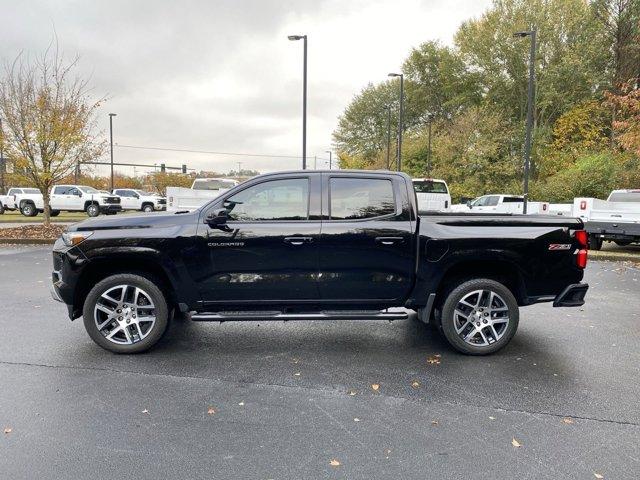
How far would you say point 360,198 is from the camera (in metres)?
4.75

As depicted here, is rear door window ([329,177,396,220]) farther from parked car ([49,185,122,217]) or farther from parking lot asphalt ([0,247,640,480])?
parked car ([49,185,122,217])

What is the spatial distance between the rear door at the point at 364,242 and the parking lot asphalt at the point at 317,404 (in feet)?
2.33

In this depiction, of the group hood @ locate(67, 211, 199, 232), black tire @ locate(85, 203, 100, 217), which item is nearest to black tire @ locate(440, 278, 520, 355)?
hood @ locate(67, 211, 199, 232)

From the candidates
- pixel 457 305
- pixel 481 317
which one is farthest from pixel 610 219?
pixel 457 305

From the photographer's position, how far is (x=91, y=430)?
10.4ft

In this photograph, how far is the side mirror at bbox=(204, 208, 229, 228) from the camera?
4500mm

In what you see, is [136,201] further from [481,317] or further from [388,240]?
[481,317]

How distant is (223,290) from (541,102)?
36260mm

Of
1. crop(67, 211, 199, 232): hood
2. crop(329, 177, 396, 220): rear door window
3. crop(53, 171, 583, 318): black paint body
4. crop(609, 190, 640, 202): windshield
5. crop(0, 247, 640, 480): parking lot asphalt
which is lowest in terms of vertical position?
crop(0, 247, 640, 480): parking lot asphalt

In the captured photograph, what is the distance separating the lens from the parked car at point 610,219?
1199cm

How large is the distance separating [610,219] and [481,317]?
9877 millimetres

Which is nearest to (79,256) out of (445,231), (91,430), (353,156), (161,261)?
(161,261)

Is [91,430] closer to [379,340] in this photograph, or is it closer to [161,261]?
[161,261]

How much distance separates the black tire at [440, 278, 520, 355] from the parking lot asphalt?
0.50ft
